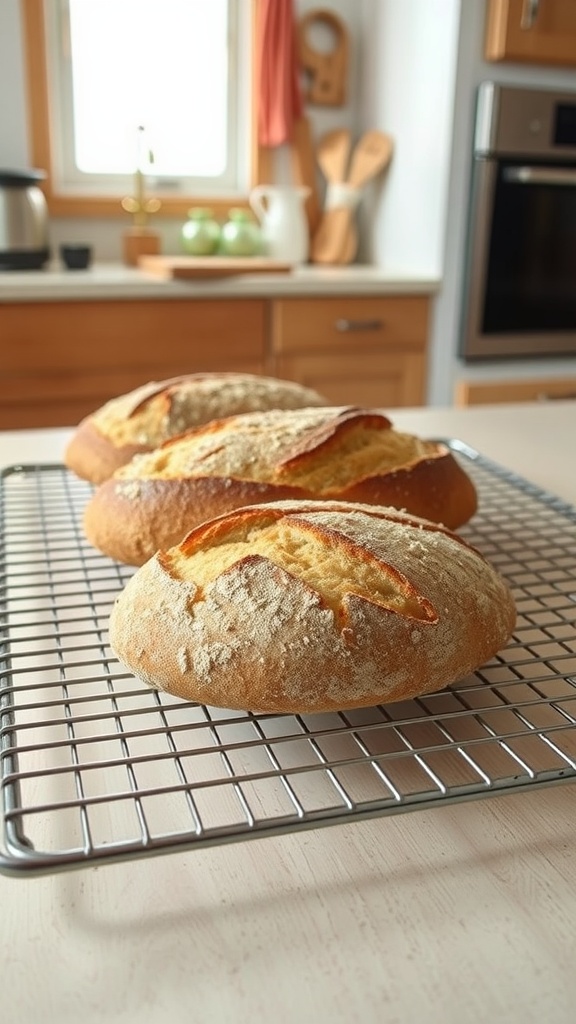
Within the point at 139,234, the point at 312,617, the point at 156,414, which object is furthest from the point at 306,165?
the point at 312,617

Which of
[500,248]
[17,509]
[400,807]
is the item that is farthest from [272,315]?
[400,807]

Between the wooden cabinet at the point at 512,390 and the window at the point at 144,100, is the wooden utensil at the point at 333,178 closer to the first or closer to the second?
the window at the point at 144,100

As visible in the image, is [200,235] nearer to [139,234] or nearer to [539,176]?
[139,234]

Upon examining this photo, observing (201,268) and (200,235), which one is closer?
(201,268)

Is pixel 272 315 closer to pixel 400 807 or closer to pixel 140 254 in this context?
pixel 140 254

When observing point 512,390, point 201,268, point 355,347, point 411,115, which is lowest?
point 512,390

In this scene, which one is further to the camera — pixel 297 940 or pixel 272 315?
pixel 272 315
